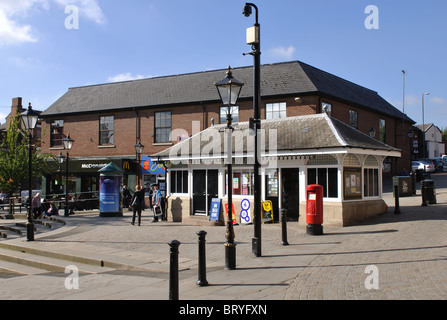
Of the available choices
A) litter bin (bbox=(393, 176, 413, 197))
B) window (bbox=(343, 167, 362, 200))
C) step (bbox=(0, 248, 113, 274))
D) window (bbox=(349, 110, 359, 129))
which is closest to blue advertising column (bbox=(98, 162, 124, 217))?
step (bbox=(0, 248, 113, 274))

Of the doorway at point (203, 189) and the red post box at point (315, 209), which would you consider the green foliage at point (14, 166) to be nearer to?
the doorway at point (203, 189)

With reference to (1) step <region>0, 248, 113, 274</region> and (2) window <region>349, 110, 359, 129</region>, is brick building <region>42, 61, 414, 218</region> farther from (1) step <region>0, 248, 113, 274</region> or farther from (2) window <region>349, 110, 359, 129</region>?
(1) step <region>0, 248, 113, 274</region>

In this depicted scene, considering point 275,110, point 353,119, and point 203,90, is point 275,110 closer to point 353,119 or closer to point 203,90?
point 203,90

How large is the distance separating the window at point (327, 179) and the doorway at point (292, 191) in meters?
1.38

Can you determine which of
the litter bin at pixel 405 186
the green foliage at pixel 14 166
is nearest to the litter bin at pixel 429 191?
the litter bin at pixel 405 186

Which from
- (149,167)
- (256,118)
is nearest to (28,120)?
(256,118)

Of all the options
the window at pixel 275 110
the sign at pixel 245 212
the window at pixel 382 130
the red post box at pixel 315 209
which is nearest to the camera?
the red post box at pixel 315 209

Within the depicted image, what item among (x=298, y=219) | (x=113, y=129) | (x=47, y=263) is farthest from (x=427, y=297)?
(x=113, y=129)

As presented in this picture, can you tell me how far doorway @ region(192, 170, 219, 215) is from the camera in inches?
672

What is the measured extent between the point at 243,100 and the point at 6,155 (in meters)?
18.0

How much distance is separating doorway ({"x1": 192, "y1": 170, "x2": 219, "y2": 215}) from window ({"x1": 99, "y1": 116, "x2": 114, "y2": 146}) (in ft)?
51.2

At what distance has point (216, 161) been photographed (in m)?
16.6

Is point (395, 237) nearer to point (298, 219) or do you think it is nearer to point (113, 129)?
point (298, 219)

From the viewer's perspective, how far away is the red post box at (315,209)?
12.5 m
